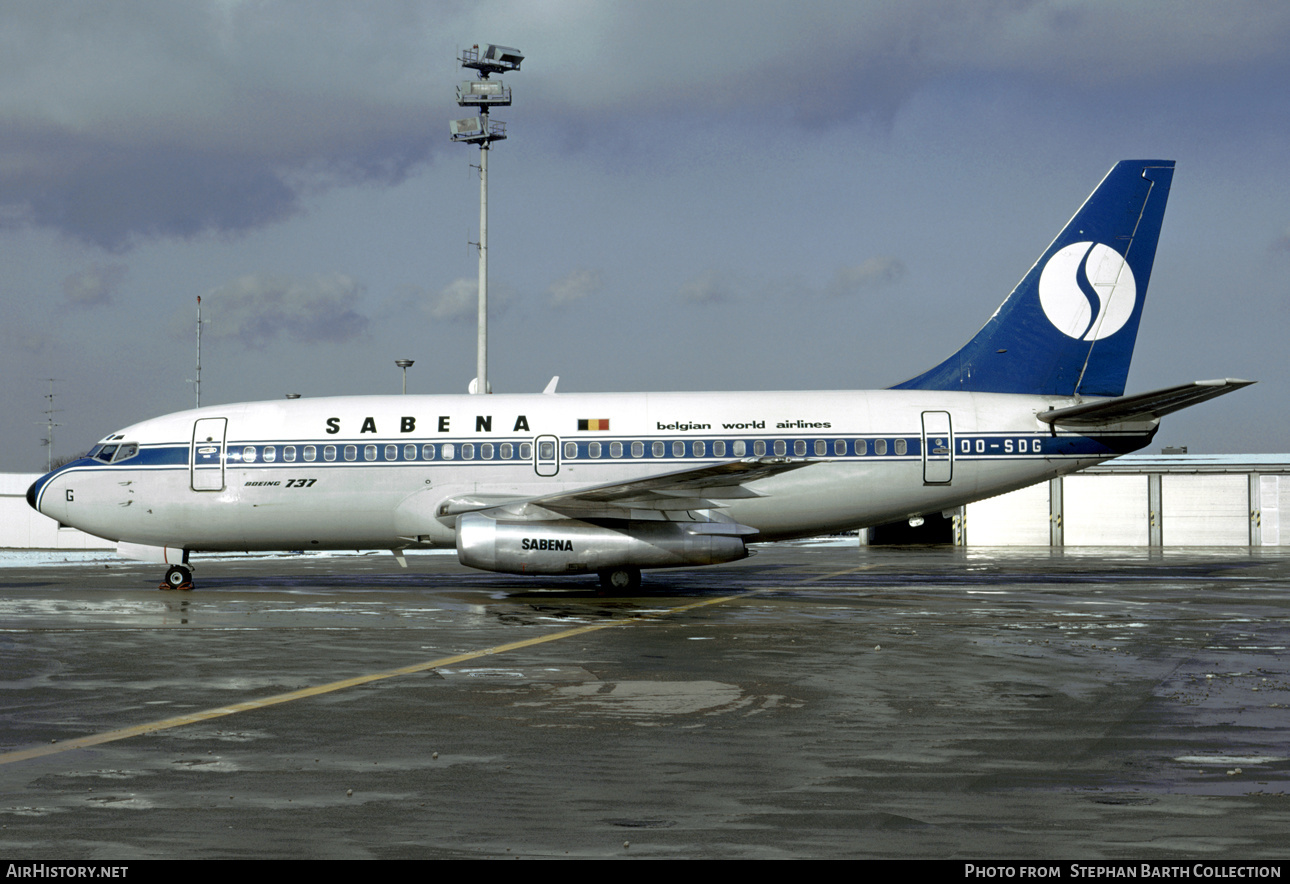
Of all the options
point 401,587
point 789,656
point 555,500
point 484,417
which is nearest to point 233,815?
point 789,656

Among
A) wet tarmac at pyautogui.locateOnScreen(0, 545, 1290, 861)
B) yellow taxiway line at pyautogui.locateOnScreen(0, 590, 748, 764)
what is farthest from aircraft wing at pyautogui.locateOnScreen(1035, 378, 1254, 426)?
yellow taxiway line at pyautogui.locateOnScreen(0, 590, 748, 764)

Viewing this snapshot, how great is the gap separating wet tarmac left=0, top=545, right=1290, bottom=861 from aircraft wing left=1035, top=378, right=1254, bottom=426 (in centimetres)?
459

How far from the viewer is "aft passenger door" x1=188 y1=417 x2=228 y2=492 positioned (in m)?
24.2

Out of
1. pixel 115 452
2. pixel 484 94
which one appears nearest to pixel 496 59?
pixel 484 94

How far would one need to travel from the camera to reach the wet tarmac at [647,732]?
6215 millimetres

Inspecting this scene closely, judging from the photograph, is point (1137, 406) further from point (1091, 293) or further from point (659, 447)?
point (659, 447)

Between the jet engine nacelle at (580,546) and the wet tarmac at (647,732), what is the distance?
1.60 m

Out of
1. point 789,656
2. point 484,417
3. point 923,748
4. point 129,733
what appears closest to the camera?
point 923,748

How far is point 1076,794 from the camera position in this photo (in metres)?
7.02

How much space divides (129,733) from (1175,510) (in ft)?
176

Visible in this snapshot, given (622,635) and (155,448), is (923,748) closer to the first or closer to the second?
(622,635)

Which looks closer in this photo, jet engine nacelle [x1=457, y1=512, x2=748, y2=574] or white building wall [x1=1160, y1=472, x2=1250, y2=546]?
jet engine nacelle [x1=457, y1=512, x2=748, y2=574]

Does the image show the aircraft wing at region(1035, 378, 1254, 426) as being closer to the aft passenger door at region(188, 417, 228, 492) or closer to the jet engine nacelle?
the jet engine nacelle

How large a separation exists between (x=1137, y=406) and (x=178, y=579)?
20667 mm
